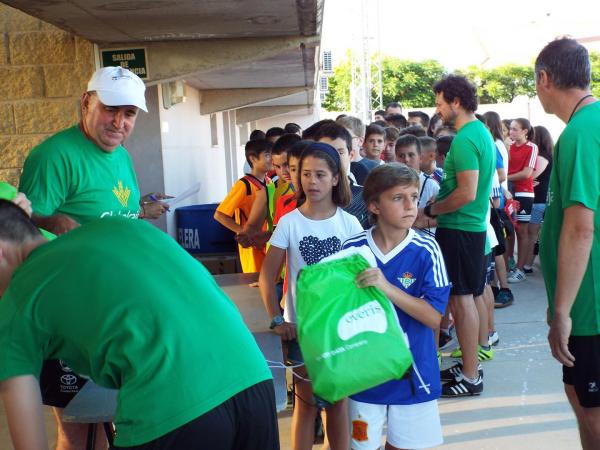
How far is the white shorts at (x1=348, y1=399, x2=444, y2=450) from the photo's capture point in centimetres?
300

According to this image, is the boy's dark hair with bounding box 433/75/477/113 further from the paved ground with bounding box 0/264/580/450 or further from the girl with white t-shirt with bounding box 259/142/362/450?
the paved ground with bounding box 0/264/580/450

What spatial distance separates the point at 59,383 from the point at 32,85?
3.09m

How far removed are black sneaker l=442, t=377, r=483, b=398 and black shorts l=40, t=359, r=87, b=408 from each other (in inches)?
119

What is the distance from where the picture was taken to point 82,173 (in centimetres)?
323

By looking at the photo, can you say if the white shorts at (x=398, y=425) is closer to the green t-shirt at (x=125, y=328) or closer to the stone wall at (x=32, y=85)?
the green t-shirt at (x=125, y=328)

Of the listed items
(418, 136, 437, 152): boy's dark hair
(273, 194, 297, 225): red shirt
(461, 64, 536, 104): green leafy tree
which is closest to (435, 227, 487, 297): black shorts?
(418, 136, 437, 152): boy's dark hair

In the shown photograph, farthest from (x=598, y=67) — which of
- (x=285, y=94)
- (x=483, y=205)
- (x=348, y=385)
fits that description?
(x=348, y=385)

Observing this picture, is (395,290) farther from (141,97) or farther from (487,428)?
(487,428)

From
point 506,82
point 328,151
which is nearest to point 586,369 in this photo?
point 328,151

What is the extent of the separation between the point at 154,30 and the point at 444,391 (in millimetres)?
3373

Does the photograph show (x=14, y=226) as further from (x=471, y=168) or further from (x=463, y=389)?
(x=463, y=389)

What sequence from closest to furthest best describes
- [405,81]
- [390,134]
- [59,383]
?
[59,383] < [390,134] < [405,81]

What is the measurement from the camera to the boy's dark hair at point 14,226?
1.83 metres

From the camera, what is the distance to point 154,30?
539 centimetres
